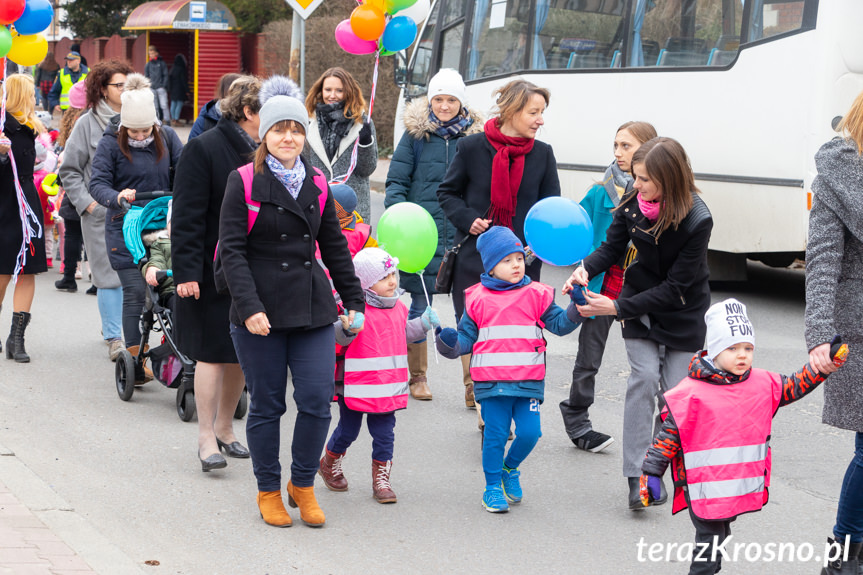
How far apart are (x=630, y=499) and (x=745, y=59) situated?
668 centimetres

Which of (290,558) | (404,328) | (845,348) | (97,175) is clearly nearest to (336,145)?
(97,175)

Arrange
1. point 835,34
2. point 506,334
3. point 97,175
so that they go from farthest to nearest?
point 835,34 < point 97,175 < point 506,334

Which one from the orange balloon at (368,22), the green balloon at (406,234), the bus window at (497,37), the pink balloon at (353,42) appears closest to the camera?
the green balloon at (406,234)

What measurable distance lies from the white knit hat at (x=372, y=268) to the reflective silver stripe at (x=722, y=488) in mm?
1854

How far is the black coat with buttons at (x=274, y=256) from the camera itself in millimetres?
4719

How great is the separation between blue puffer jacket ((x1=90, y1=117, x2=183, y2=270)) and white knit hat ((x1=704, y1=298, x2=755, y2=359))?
4257 mm

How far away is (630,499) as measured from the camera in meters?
5.31

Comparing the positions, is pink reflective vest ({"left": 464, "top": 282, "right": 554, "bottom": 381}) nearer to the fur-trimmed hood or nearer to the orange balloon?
the fur-trimmed hood

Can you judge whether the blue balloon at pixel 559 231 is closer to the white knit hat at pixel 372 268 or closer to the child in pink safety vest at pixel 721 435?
the white knit hat at pixel 372 268

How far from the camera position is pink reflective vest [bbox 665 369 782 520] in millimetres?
4113

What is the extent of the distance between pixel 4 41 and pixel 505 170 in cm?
400

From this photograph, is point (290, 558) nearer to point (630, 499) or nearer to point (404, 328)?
point (404, 328)

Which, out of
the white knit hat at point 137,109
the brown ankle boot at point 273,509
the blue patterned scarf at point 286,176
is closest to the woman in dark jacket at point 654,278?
the blue patterned scarf at point 286,176

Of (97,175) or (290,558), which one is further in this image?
(97,175)
